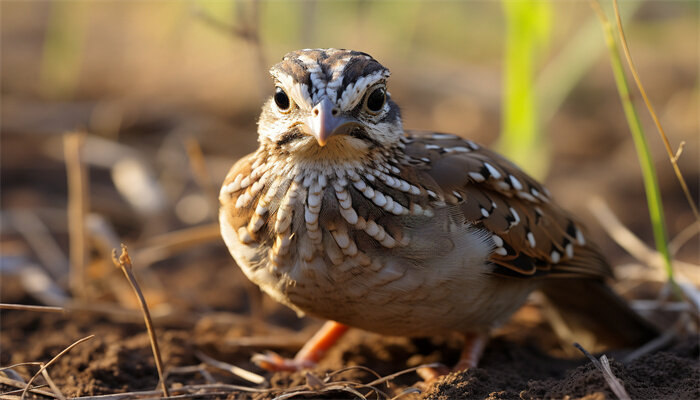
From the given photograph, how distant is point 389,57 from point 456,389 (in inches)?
266

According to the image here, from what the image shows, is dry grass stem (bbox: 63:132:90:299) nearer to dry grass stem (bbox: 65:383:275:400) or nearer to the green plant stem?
dry grass stem (bbox: 65:383:275:400)

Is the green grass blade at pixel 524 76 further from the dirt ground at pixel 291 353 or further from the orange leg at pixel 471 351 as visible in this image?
the orange leg at pixel 471 351

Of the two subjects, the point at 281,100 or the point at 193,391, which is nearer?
the point at 281,100

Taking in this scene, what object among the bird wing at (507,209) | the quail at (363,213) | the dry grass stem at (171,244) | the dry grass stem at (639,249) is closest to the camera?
the quail at (363,213)

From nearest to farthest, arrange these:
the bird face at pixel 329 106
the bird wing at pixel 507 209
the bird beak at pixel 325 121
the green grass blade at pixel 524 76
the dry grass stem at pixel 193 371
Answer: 1. the bird beak at pixel 325 121
2. the bird face at pixel 329 106
3. the bird wing at pixel 507 209
4. the dry grass stem at pixel 193 371
5. the green grass blade at pixel 524 76

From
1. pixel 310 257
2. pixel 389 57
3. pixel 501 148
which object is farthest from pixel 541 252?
pixel 389 57

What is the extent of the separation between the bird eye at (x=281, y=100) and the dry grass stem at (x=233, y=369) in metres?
1.40

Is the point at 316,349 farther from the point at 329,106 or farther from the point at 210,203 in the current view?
the point at 329,106

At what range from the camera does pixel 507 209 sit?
3.75 metres

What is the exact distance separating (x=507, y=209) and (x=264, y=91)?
190cm

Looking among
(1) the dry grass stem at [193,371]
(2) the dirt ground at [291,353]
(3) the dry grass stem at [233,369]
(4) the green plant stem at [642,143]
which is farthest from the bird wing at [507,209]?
(1) the dry grass stem at [193,371]

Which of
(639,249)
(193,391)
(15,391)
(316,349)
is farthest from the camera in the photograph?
(639,249)

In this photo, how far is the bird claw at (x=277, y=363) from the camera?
4.01 metres

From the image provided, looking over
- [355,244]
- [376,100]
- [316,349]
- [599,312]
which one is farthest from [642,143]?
[316,349]
